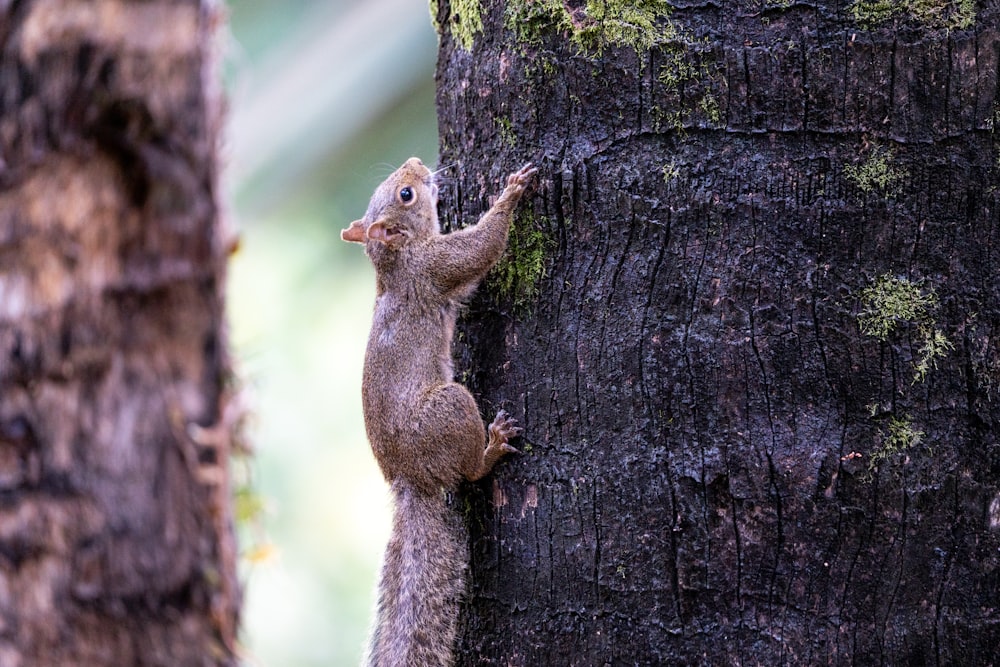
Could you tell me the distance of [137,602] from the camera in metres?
1.93

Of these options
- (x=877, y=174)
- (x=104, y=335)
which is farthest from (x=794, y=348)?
(x=104, y=335)

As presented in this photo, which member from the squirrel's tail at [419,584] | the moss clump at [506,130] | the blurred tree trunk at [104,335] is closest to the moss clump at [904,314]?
the moss clump at [506,130]

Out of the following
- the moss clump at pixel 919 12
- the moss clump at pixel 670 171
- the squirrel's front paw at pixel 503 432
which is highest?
the moss clump at pixel 919 12

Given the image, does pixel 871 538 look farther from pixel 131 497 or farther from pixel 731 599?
pixel 131 497

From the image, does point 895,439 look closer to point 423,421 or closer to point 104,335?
point 423,421

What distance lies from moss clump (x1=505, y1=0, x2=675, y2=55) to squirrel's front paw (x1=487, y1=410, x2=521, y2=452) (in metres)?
0.89

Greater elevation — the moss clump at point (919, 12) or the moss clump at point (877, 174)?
the moss clump at point (919, 12)

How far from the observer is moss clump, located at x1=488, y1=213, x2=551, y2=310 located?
8.39ft

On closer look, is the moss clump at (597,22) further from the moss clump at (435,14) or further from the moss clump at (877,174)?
the moss clump at (877,174)

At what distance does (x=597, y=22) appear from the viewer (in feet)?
7.91

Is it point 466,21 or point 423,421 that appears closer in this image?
point 466,21

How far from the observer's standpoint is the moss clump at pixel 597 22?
2.34m

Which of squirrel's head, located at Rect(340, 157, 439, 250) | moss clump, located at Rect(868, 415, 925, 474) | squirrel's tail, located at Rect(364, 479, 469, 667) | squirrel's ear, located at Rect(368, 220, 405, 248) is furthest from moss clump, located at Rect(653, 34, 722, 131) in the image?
squirrel's ear, located at Rect(368, 220, 405, 248)

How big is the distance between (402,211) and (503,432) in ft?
5.36
